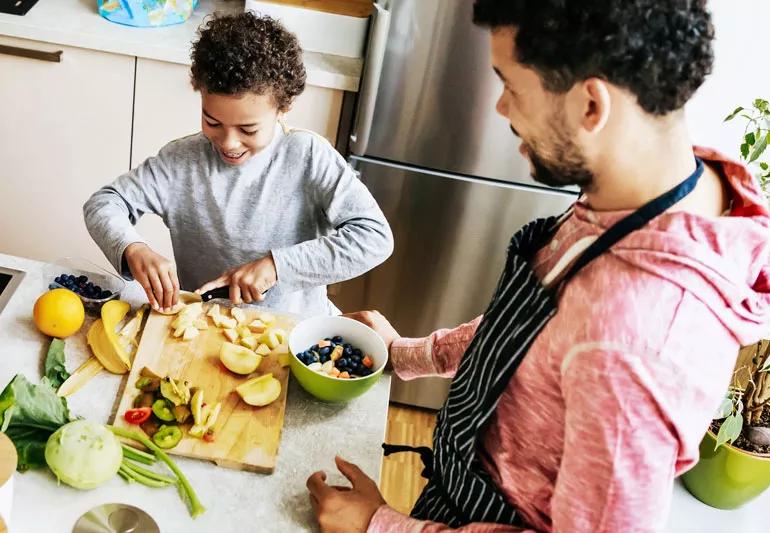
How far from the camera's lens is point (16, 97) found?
2.17 metres

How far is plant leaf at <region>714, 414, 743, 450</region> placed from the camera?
1.45 meters

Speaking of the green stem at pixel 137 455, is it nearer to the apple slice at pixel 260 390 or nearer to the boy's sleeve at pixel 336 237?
the apple slice at pixel 260 390

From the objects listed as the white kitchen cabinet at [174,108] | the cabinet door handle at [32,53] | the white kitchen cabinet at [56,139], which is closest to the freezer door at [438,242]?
the white kitchen cabinet at [174,108]

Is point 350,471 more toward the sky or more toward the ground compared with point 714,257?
more toward the ground

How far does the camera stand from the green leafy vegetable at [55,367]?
1071 millimetres

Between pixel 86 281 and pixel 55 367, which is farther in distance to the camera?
pixel 86 281

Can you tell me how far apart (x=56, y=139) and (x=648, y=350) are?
6.64 ft

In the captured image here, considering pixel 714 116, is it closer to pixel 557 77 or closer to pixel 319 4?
pixel 319 4

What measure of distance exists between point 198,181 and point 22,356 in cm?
47

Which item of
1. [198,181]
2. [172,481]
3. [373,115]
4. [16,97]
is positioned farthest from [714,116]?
[16,97]

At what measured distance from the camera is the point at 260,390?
109cm

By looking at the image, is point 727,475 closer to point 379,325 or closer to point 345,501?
point 379,325

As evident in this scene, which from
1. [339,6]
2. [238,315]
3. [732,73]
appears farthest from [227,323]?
[732,73]

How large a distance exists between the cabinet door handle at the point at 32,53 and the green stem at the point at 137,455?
1457 mm
